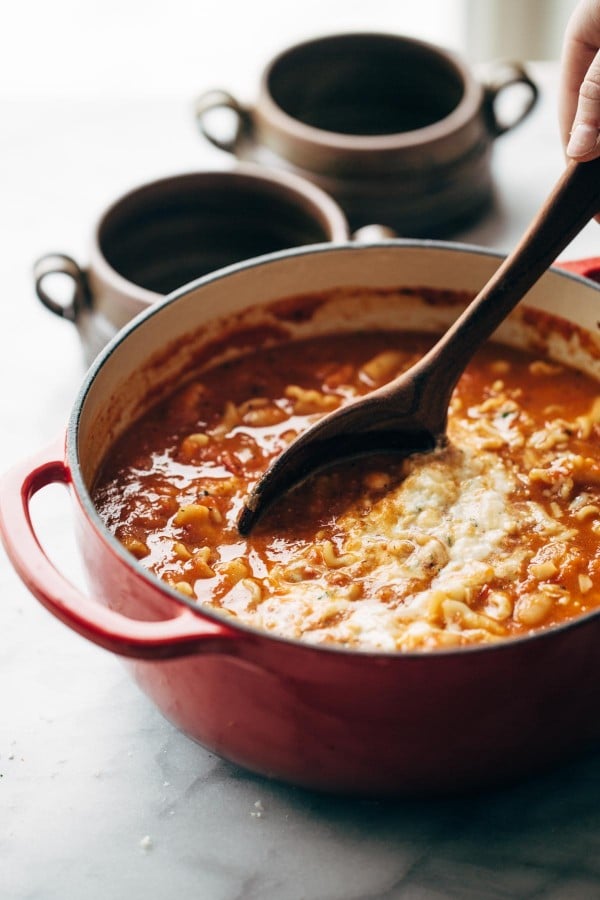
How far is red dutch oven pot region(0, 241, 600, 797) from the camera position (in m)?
1.21

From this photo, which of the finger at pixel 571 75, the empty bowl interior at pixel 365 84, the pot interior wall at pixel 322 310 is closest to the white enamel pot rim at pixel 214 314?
the pot interior wall at pixel 322 310

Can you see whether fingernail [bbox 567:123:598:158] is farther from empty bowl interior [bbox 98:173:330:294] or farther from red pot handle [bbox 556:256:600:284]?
empty bowl interior [bbox 98:173:330:294]

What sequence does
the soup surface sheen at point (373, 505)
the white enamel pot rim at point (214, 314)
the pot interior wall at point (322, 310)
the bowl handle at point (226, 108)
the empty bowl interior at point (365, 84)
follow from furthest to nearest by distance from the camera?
the empty bowl interior at point (365, 84) < the bowl handle at point (226, 108) < the pot interior wall at point (322, 310) < the soup surface sheen at point (373, 505) < the white enamel pot rim at point (214, 314)

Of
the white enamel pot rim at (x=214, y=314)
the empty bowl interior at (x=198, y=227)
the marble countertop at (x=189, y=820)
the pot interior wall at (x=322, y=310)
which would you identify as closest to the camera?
the white enamel pot rim at (x=214, y=314)

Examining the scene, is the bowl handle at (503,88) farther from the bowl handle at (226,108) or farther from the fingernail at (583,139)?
the fingernail at (583,139)

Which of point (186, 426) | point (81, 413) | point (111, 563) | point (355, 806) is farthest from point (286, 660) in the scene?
point (186, 426)

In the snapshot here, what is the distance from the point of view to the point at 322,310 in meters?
2.00

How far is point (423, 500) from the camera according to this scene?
1682 millimetres

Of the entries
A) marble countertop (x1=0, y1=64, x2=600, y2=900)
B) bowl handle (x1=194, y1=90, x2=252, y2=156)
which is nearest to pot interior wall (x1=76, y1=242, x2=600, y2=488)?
marble countertop (x1=0, y1=64, x2=600, y2=900)

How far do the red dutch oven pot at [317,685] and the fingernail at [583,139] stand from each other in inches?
27.7

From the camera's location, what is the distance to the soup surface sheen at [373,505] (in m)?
1.53

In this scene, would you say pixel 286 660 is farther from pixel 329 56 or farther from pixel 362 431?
pixel 329 56

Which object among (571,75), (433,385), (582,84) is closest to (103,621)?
(433,385)

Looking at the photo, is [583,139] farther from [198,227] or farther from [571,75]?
[198,227]
